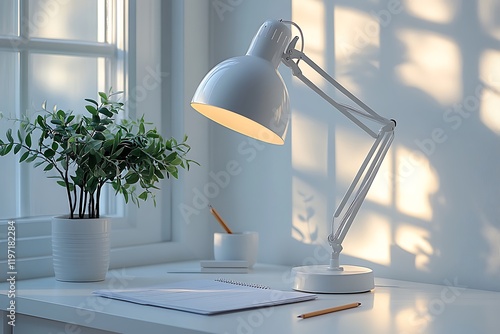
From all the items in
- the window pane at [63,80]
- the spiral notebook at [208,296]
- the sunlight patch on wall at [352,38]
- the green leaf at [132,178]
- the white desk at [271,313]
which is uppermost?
the sunlight patch on wall at [352,38]

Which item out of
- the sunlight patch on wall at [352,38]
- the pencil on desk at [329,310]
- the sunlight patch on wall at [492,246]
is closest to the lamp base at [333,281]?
the pencil on desk at [329,310]

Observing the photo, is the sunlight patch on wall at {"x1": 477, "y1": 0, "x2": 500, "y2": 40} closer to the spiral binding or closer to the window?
the spiral binding

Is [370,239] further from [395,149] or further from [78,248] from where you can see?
[78,248]

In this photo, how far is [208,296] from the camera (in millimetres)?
1580

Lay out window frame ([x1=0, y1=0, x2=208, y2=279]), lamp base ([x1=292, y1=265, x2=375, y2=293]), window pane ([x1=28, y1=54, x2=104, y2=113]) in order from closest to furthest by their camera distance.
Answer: lamp base ([x1=292, y1=265, x2=375, y2=293]) < window frame ([x1=0, y1=0, x2=208, y2=279]) < window pane ([x1=28, y1=54, x2=104, y2=113])

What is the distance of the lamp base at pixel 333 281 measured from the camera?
168 centimetres

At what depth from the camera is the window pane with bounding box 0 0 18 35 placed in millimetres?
1921

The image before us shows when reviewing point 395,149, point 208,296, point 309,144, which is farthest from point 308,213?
point 208,296

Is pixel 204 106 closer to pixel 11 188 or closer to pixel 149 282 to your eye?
pixel 149 282

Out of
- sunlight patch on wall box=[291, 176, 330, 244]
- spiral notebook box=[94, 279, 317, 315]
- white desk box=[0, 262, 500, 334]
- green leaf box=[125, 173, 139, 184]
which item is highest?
green leaf box=[125, 173, 139, 184]

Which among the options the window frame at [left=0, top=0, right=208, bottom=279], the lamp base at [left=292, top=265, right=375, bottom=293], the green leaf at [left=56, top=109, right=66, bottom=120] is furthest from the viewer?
the window frame at [left=0, top=0, right=208, bottom=279]

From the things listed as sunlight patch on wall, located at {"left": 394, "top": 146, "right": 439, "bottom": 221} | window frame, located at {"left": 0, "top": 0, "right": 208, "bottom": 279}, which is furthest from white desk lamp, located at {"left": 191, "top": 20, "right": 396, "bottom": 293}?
window frame, located at {"left": 0, "top": 0, "right": 208, "bottom": 279}

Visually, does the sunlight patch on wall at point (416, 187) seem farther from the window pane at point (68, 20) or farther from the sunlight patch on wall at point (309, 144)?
the window pane at point (68, 20)

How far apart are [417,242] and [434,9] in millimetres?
546
